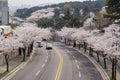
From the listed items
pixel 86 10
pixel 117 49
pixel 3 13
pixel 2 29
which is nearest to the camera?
pixel 117 49

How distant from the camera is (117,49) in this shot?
103 ft

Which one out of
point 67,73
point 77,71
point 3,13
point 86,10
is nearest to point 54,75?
point 67,73

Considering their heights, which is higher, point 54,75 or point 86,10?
point 86,10

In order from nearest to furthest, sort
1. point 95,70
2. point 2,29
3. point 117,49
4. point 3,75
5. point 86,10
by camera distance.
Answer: point 117,49, point 3,75, point 95,70, point 2,29, point 86,10

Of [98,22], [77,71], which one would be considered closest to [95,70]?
[77,71]

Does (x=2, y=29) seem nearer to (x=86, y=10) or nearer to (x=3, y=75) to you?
(x=3, y=75)

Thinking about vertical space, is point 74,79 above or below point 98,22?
below

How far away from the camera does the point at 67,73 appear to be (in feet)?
121

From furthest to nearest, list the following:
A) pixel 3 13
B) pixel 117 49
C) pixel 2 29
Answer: pixel 3 13, pixel 2 29, pixel 117 49

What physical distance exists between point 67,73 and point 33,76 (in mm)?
4815

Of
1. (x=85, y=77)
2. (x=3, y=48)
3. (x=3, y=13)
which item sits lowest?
(x=85, y=77)

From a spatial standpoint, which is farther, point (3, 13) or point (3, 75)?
point (3, 13)

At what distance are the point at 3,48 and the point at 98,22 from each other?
203 ft

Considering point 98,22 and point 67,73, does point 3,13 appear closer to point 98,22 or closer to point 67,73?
point 98,22
